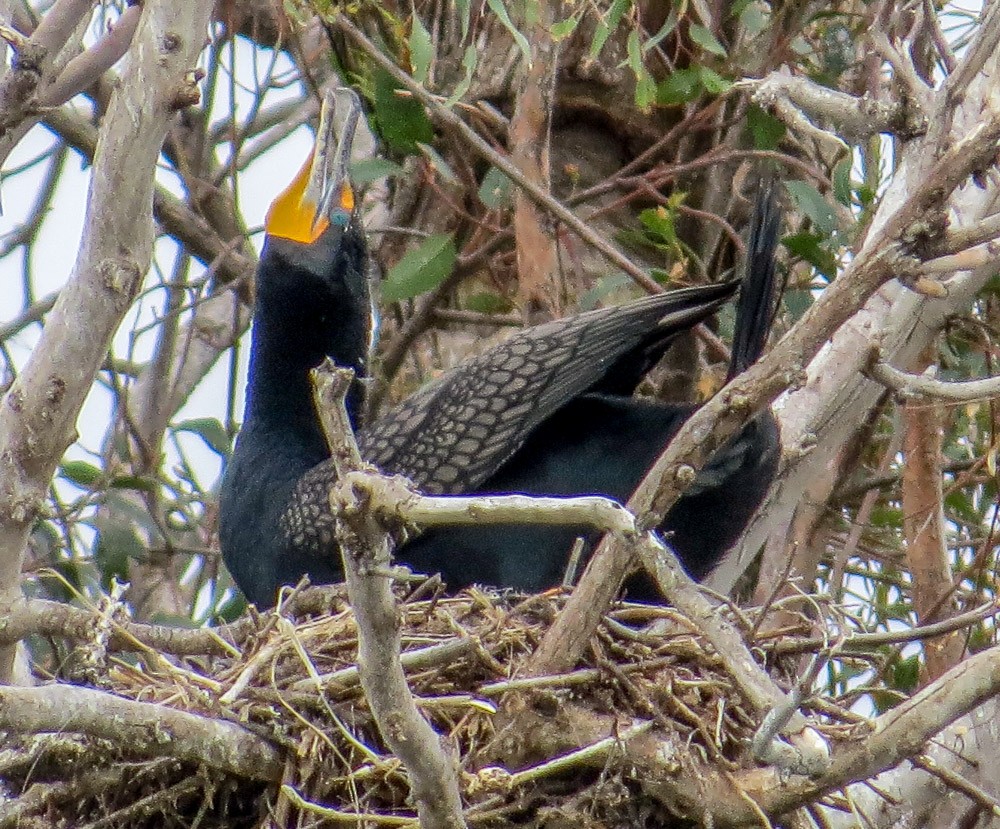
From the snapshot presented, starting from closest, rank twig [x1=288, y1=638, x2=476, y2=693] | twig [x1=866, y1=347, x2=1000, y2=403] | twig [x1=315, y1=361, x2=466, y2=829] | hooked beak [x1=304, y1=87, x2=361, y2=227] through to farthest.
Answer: twig [x1=315, y1=361, x2=466, y2=829] < twig [x1=866, y1=347, x2=1000, y2=403] < twig [x1=288, y1=638, x2=476, y2=693] < hooked beak [x1=304, y1=87, x2=361, y2=227]

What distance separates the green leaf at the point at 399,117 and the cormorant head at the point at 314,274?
23 centimetres

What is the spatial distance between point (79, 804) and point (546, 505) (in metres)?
1.22

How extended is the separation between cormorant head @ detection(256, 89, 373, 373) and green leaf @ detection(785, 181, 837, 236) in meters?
1.09

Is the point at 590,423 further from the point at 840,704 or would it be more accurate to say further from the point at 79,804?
the point at 79,804

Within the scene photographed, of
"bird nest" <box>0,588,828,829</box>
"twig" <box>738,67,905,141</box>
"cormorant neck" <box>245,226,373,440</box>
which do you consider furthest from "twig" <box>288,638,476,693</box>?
"cormorant neck" <box>245,226,373,440</box>

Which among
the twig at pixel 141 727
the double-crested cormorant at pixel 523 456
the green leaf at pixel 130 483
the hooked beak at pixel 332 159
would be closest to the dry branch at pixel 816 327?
the twig at pixel 141 727

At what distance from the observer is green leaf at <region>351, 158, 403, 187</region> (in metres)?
4.11

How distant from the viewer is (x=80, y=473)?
A: 14.2 ft

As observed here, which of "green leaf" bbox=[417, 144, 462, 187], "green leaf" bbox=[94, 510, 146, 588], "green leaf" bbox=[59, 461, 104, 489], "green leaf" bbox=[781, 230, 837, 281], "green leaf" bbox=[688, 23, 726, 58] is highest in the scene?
"green leaf" bbox=[688, 23, 726, 58]

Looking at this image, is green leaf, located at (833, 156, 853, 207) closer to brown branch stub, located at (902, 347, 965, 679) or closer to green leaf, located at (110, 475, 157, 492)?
brown branch stub, located at (902, 347, 965, 679)

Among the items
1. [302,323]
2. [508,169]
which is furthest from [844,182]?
[302,323]

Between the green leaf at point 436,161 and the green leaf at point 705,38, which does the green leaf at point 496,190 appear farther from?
the green leaf at point 705,38

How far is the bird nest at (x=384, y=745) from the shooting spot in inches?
99.9

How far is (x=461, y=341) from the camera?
462cm
